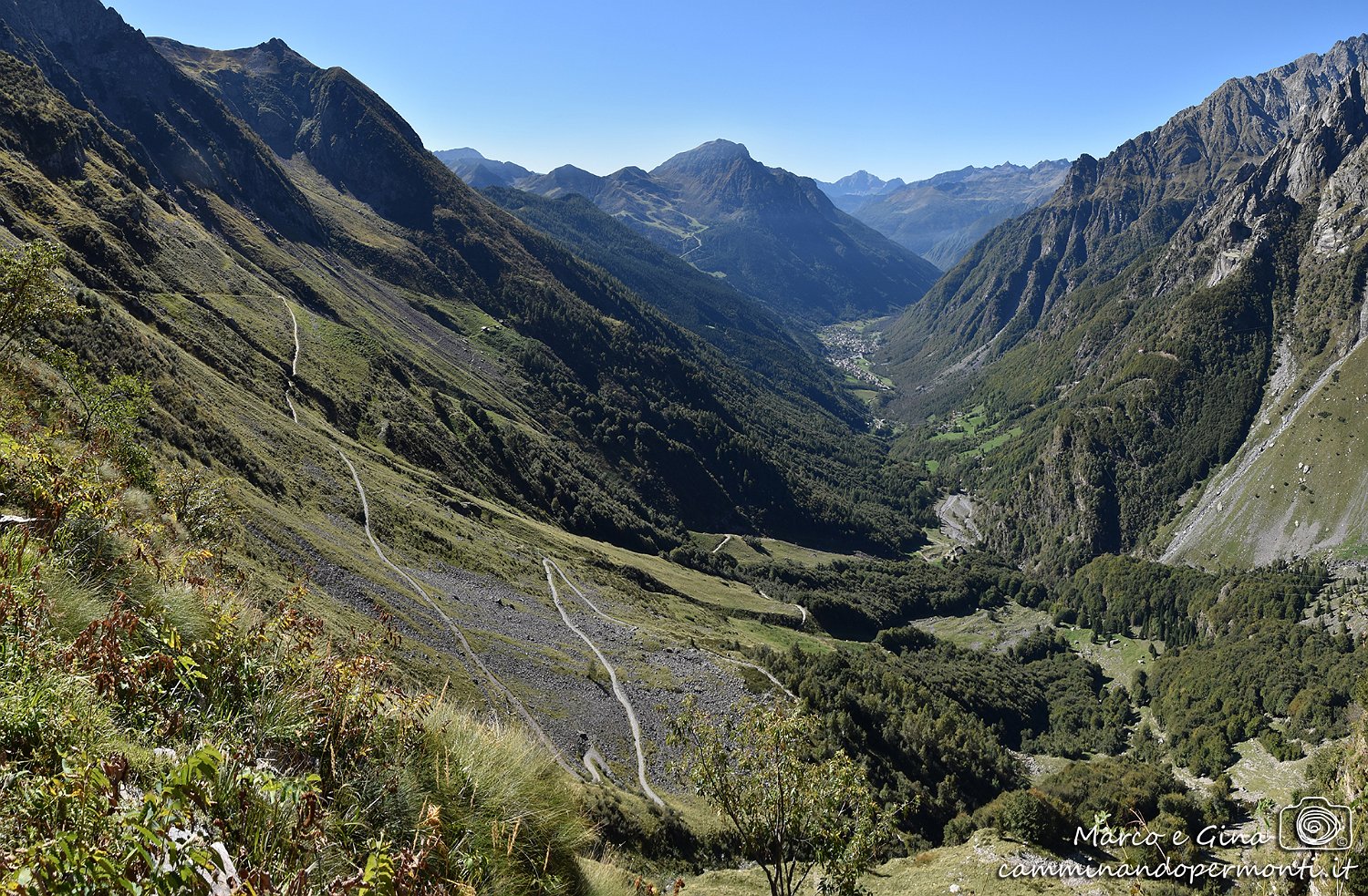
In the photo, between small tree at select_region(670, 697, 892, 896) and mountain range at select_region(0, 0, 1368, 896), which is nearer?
mountain range at select_region(0, 0, 1368, 896)

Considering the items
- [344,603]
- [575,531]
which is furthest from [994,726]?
[344,603]

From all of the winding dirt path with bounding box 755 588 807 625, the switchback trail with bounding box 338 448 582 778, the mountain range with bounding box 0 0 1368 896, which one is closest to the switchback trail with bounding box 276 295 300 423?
the mountain range with bounding box 0 0 1368 896

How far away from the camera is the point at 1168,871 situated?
75.7ft

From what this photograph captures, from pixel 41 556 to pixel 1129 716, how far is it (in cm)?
22443

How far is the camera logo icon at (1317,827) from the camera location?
1303cm

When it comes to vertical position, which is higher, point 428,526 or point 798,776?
point 798,776

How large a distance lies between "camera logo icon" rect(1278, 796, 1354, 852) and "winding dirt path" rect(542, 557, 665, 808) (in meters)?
37.5

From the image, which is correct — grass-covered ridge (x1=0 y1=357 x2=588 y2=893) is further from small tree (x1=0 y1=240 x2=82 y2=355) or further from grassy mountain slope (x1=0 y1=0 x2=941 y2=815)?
small tree (x1=0 y1=240 x2=82 y2=355)

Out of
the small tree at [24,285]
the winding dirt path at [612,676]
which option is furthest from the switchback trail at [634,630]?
the small tree at [24,285]

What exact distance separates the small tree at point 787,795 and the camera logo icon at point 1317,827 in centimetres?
958

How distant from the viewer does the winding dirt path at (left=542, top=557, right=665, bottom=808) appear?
5195 centimetres

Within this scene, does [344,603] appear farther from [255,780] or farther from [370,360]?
[370,360]

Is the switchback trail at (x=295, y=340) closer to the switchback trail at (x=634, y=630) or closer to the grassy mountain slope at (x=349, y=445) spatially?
the grassy mountain slope at (x=349, y=445)

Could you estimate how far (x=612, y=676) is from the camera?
220 feet
